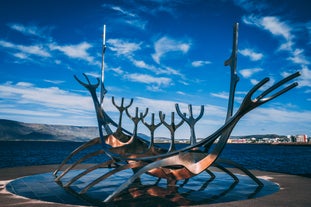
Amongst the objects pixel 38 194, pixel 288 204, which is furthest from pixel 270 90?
pixel 38 194

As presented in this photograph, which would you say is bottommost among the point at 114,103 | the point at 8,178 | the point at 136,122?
the point at 8,178

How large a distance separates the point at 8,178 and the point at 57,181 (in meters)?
2.91

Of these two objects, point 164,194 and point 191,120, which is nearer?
point 164,194

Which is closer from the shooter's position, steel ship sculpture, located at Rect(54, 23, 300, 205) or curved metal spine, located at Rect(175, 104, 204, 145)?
steel ship sculpture, located at Rect(54, 23, 300, 205)

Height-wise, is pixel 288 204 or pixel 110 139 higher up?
pixel 110 139

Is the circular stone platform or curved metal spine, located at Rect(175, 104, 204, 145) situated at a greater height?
curved metal spine, located at Rect(175, 104, 204, 145)

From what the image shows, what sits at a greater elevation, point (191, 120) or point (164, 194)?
point (191, 120)

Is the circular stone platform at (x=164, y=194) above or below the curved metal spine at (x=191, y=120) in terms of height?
below

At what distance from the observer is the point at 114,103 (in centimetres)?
1611

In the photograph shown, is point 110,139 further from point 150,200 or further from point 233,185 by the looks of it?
point 233,185

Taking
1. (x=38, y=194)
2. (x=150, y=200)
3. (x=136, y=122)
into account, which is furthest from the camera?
(x=136, y=122)

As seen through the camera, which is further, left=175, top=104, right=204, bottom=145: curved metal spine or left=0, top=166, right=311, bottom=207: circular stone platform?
left=175, top=104, right=204, bottom=145: curved metal spine

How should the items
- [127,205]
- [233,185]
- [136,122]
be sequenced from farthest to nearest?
[136,122] < [233,185] < [127,205]

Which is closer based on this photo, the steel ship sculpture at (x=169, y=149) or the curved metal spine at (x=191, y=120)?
the steel ship sculpture at (x=169, y=149)
